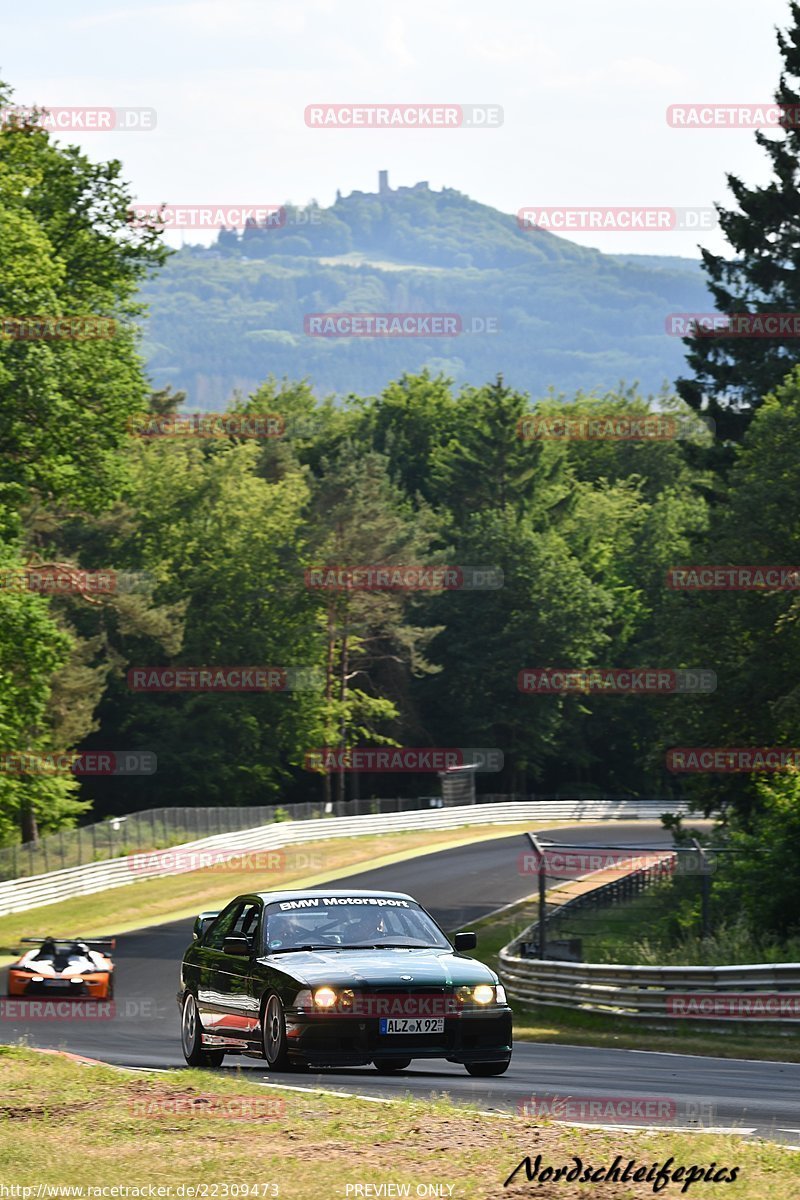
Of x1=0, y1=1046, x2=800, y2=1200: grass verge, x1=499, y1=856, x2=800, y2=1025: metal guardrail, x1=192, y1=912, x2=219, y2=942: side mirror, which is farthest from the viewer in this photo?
x1=499, y1=856, x2=800, y2=1025: metal guardrail

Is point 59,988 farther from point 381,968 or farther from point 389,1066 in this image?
point 381,968

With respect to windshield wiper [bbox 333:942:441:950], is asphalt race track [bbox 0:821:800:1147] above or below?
below

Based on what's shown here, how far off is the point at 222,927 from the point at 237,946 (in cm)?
125

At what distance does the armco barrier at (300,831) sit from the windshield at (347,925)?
111 ft

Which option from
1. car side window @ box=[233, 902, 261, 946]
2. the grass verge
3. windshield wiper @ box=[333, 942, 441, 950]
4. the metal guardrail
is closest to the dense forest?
the metal guardrail

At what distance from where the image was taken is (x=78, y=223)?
141 ft

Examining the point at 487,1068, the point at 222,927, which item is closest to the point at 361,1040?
the point at 487,1068

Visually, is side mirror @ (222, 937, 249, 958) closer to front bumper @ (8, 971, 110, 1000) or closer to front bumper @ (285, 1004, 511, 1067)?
front bumper @ (285, 1004, 511, 1067)

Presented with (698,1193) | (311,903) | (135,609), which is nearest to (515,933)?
(311,903)

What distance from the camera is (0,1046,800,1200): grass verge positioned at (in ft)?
28.4

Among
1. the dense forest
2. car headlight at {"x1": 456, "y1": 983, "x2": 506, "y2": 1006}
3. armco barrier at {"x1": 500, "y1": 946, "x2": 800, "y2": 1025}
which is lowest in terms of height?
armco barrier at {"x1": 500, "y1": 946, "x2": 800, "y2": 1025}

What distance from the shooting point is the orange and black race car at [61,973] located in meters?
28.0

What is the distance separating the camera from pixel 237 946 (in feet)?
45.0

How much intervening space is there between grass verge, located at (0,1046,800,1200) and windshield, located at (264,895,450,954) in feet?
5.90
